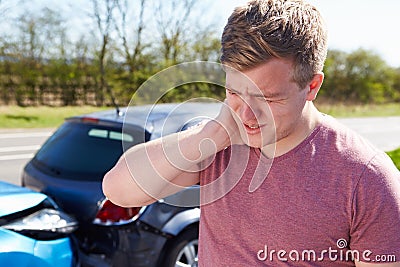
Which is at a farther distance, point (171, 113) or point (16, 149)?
point (16, 149)

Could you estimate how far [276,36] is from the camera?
114 cm

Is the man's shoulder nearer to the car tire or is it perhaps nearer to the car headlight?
the car headlight

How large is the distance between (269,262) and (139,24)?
1488 cm

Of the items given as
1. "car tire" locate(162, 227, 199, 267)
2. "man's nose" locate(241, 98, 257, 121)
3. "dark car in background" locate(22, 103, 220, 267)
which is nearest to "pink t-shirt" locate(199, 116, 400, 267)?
"man's nose" locate(241, 98, 257, 121)

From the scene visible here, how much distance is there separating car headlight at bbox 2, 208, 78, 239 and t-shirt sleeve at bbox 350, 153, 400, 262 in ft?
6.21

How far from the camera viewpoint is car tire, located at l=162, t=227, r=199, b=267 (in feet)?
10.4

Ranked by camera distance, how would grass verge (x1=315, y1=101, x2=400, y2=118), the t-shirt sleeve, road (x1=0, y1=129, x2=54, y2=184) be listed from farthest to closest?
grass verge (x1=315, y1=101, x2=400, y2=118) < road (x1=0, y1=129, x2=54, y2=184) < the t-shirt sleeve

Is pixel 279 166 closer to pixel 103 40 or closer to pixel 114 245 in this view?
pixel 114 245

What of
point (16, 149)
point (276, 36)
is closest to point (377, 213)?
point (276, 36)

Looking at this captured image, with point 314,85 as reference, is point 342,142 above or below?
below

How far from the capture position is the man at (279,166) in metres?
1.15

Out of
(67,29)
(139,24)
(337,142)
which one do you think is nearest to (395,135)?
(139,24)

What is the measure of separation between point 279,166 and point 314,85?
0.25 meters

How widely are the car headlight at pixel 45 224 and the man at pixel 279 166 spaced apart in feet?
4.30
